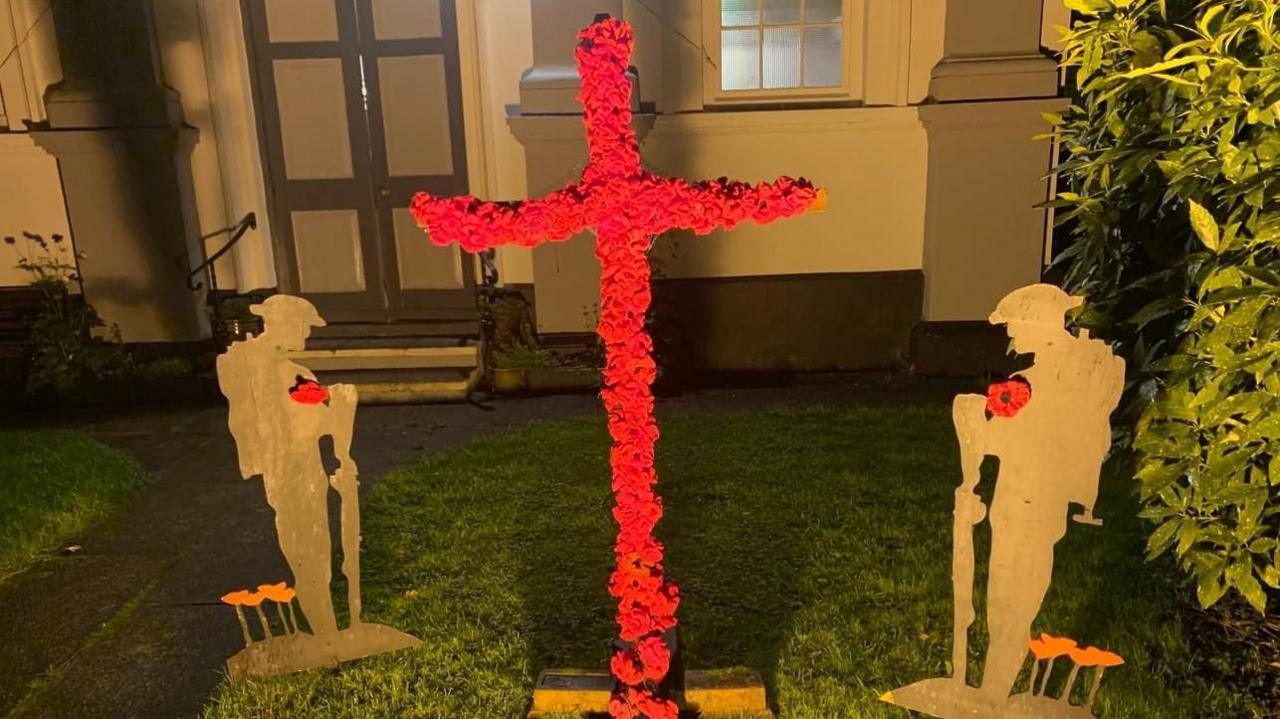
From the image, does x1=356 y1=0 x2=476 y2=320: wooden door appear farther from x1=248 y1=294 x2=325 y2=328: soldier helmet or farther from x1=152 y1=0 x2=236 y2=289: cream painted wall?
x1=248 y1=294 x2=325 y2=328: soldier helmet

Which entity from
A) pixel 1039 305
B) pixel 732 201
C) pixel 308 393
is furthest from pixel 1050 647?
pixel 308 393

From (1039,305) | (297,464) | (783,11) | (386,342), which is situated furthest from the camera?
(783,11)

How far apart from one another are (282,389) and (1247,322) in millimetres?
3254

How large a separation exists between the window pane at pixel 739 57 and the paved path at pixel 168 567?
2860mm

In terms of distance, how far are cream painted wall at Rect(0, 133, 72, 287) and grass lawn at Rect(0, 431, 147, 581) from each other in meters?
2.34

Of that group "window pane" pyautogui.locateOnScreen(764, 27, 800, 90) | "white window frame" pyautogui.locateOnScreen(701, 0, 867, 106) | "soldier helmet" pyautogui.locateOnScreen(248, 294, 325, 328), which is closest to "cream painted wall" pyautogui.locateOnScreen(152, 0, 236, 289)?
"white window frame" pyautogui.locateOnScreen(701, 0, 867, 106)

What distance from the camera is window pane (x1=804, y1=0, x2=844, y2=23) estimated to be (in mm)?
7859

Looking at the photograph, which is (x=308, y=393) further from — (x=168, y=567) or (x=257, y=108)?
(x=257, y=108)

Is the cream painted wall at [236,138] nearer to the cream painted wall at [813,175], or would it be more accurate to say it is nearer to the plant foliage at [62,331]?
the plant foliage at [62,331]

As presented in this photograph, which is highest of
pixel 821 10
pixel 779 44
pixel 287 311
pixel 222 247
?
pixel 821 10

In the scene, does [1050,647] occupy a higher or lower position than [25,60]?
lower

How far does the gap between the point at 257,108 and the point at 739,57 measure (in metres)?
4.35

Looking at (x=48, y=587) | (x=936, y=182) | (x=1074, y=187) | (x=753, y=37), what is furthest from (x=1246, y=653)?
(x=753, y=37)

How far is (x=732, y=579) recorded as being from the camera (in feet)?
14.5
